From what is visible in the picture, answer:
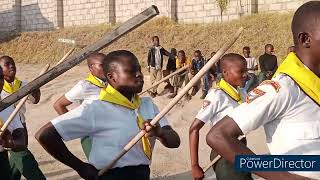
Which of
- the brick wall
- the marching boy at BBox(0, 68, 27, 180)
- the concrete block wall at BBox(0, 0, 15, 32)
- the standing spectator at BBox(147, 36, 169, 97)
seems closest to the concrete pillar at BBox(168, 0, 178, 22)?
the brick wall

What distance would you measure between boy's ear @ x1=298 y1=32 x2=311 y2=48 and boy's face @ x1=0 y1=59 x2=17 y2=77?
4.25 meters

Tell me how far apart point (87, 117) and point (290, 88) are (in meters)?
1.51

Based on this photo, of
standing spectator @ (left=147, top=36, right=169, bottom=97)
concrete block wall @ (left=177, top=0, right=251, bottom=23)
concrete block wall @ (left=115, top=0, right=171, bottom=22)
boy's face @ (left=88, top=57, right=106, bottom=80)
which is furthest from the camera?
concrete block wall @ (left=115, top=0, right=171, bottom=22)

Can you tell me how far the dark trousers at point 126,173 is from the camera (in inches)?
138

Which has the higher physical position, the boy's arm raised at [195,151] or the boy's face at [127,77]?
the boy's face at [127,77]

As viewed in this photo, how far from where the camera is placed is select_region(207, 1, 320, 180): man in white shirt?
232cm

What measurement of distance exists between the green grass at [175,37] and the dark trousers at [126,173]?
13218mm

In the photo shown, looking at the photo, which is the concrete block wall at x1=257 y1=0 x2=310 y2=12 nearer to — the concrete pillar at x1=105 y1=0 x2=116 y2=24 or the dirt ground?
the dirt ground

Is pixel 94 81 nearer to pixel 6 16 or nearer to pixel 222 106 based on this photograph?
pixel 222 106

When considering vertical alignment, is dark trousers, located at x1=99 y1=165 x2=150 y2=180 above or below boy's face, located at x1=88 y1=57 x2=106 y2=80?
below

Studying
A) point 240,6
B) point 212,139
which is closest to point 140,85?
point 212,139

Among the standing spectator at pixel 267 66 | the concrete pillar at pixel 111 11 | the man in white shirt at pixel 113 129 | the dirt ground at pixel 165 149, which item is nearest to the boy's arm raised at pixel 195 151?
the man in white shirt at pixel 113 129

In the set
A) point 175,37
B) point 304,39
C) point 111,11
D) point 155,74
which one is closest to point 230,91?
point 304,39

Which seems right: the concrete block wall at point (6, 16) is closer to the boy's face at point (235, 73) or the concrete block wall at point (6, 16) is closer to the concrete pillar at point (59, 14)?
the concrete pillar at point (59, 14)
